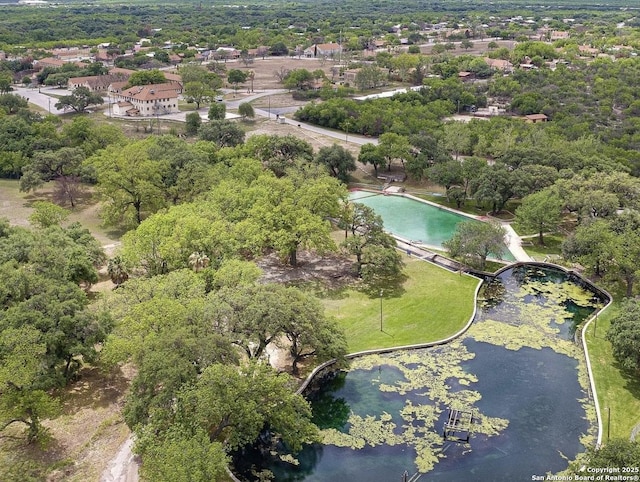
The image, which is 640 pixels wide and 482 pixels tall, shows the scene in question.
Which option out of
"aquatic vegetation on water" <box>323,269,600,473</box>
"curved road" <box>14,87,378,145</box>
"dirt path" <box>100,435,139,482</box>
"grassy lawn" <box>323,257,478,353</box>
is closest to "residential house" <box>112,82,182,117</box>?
"curved road" <box>14,87,378,145</box>

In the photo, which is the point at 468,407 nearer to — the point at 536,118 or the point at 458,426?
the point at 458,426

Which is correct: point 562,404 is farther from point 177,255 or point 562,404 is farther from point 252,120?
point 252,120

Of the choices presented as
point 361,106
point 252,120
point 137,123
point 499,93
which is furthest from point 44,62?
point 499,93

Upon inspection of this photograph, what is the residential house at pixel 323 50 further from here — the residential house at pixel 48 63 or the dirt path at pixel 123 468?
the dirt path at pixel 123 468

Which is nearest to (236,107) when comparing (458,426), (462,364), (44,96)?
(44,96)

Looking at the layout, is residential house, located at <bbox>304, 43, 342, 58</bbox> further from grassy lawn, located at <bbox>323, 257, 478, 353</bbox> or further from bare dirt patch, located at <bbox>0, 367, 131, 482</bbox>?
bare dirt patch, located at <bbox>0, 367, 131, 482</bbox>
